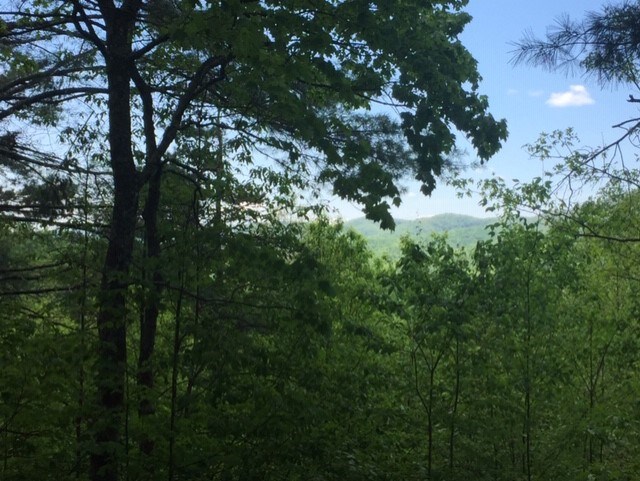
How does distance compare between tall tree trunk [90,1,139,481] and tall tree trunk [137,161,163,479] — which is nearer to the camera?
tall tree trunk [137,161,163,479]

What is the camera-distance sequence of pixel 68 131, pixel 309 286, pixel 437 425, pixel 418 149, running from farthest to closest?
pixel 437 425 < pixel 68 131 < pixel 418 149 < pixel 309 286

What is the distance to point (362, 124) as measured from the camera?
28.3 feet

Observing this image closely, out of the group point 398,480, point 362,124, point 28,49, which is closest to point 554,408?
point 398,480

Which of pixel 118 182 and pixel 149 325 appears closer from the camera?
pixel 118 182

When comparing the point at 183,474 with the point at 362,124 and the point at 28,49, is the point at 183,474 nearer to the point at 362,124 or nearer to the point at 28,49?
the point at 362,124

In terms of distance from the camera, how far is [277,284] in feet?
20.5

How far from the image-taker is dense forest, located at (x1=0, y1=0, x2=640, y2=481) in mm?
5496

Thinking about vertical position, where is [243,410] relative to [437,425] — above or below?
above

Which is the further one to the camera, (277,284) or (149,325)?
(149,325)

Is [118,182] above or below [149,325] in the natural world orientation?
above

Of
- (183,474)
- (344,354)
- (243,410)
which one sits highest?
(344,354)

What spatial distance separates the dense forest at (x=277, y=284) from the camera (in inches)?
216

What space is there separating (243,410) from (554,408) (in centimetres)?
645

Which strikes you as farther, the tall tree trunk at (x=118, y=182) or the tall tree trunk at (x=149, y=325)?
the tall tree trunk at (x=118, y=182)
